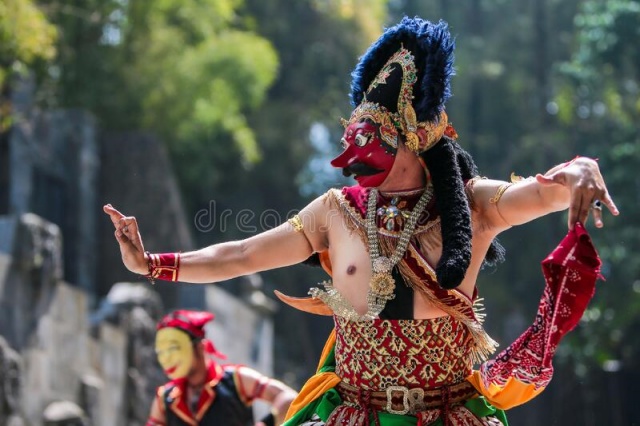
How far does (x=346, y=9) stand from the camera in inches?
824

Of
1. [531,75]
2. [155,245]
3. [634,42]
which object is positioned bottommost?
[155,245]

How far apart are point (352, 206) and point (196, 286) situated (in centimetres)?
881

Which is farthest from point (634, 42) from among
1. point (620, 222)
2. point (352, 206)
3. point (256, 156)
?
point (352, 206)

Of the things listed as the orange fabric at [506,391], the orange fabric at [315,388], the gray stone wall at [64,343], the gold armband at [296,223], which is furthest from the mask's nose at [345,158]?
the gray stone wall at [64,343]

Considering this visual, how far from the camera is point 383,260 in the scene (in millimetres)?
4375

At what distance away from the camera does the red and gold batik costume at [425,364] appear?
425 centimetres

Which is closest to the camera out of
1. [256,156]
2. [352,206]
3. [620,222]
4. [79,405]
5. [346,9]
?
[352,206]

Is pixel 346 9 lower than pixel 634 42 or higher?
higher

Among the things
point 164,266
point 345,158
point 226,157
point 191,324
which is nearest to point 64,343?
point 191,324

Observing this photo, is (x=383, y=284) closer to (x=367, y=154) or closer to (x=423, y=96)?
(x=367, y=154)

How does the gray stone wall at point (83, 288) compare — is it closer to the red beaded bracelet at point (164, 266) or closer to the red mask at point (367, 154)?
the red beaded bracelet at point (164, 266)

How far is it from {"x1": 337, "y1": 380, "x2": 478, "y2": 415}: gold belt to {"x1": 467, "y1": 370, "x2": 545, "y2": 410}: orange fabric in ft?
0.17

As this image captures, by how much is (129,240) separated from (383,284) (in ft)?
2.99

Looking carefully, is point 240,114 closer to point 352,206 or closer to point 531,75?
point 531,75
